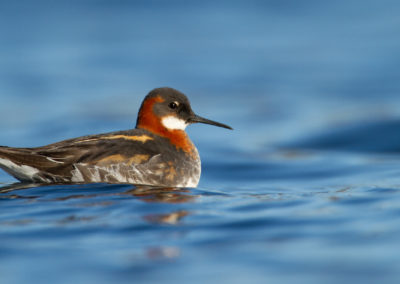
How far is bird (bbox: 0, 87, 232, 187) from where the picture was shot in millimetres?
9266

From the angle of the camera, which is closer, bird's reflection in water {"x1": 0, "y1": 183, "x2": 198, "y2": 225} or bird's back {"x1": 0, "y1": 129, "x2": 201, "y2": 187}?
bird's reflection in water {"x1": 0, "y1": 183, "x2": 198, "y2": 225}

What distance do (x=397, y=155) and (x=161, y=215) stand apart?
6.00 metres

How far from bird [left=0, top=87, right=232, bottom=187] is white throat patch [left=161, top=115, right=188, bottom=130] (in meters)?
0.03

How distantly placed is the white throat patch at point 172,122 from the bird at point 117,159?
0.03 metres

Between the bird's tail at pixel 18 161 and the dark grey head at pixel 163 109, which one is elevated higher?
the dark grey head at pixel 163 109

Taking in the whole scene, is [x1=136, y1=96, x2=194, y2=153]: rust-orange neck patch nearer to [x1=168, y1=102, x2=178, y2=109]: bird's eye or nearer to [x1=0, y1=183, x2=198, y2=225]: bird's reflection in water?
[x1=168, y1=102, x2=178, y2=109]: bird's eye

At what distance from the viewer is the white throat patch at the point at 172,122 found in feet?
33.1

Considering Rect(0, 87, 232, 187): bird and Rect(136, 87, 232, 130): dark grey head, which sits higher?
Rect(136, 87, 232, 130): dark grey head

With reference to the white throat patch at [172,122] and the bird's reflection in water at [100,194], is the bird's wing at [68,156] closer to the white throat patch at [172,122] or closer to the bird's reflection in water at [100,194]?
the bird's reflection in water at [100,194]

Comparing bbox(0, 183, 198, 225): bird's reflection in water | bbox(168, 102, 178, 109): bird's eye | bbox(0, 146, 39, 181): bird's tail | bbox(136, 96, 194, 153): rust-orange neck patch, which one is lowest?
bbox(0, 183, 198, 225): bird's reflection in water

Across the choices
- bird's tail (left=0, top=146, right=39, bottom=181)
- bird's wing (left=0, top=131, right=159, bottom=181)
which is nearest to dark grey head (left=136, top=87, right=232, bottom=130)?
bird's wing (left=0, top=131, right=159, bottom=181)

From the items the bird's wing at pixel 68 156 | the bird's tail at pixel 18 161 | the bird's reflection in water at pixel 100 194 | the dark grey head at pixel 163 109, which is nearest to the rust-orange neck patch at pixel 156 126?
the dark grey head at pixel 163 109

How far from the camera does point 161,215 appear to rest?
26.3 ft

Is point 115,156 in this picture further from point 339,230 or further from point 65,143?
point 339,230
